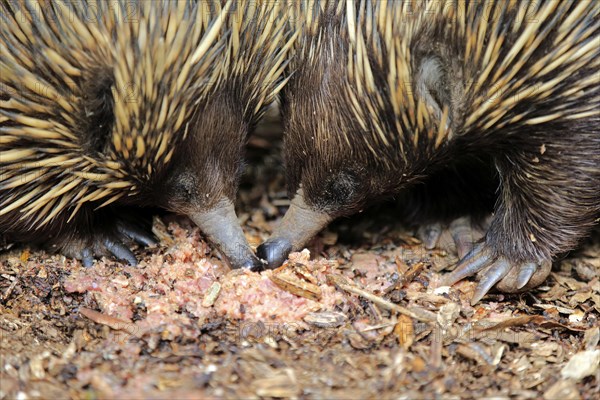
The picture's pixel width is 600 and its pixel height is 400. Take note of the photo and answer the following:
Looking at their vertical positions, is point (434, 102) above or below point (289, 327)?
above

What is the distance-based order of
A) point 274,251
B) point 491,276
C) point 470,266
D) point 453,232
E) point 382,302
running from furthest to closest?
point 453,232, point 470,266, point 491,276, point 274,251, point 382,302

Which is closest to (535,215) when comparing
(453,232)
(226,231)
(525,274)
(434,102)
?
(525,274)

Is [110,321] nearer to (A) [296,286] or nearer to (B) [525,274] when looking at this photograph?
(A) [296,286]

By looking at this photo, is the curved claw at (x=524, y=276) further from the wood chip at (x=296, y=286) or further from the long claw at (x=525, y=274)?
the wood chip at (x=296, y=286)

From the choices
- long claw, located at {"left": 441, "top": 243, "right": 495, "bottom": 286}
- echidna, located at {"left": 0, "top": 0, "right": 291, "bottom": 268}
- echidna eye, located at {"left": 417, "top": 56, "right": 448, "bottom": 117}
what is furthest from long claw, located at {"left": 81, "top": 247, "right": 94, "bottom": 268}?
echidna eye, located at {"left": 417, "top": 56, "right": 448, "bottom": 117}

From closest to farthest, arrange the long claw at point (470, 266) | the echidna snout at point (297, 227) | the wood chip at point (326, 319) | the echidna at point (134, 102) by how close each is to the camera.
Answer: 1. the echidna at point (134, 102)
2. the wood chip at point (326, 319)
3. the echidna snout at point (297, 227)
4. the long claw at point (470, 266)

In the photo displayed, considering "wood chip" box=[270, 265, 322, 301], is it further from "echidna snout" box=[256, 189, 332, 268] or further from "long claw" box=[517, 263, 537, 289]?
"long claw" box=[517, 263, 537, 289]

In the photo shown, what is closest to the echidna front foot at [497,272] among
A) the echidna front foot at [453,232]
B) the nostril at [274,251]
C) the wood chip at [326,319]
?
the echidna front foot at [453,232]
